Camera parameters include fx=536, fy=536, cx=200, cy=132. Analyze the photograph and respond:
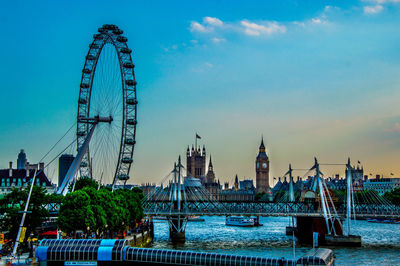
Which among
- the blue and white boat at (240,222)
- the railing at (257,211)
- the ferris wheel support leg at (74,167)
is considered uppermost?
the ferris wheel support leg at (74,167)

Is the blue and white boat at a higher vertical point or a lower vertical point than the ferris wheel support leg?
lower

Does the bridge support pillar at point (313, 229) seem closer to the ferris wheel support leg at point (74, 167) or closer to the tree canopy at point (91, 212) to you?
the tree canopy at point (91, 212)

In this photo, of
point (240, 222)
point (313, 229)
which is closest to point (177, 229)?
point (313, 229)

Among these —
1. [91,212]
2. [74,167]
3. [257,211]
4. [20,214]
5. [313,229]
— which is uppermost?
[74,167]

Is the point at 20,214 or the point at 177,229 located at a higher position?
the point at 20,214

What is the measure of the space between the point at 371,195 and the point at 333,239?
7358cm

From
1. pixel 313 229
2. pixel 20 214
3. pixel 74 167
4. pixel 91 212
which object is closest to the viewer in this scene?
pixel 20 214

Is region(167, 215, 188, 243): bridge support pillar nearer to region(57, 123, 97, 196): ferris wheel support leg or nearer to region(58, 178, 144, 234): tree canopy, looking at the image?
region(58, 178, 144, 234): tree canopy

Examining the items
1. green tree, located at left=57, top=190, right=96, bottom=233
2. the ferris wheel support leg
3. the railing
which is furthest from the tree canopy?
the railing

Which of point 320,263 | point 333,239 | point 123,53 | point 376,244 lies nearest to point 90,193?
point 123,53

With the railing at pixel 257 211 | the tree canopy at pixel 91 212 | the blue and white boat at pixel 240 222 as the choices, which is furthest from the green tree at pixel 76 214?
the blue and white boat at pixel 240 222

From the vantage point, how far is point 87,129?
255 ft

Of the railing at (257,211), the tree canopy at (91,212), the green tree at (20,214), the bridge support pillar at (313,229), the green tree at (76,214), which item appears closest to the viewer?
the green tree at (20,214)

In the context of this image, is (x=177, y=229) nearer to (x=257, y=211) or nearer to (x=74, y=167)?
(x=257, y=211)
